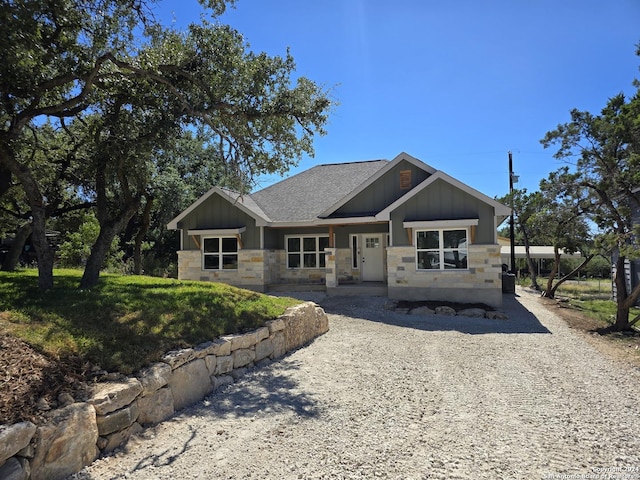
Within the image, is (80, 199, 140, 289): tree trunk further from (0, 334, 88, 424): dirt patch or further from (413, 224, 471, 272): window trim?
(413, 224, 471, 272): window trim

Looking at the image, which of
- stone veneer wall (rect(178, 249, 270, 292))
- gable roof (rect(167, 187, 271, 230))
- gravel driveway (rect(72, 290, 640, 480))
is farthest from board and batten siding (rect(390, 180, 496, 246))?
gravel driveway (rect(72, 290, 640, 480))

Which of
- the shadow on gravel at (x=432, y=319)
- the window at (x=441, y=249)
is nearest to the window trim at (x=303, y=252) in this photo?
the shadow on gravel at (x=432, y=319)

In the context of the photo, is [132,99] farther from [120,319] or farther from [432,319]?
[432,319]

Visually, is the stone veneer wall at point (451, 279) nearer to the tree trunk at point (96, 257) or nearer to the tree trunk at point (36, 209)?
the tree trunk at point (96, 257)

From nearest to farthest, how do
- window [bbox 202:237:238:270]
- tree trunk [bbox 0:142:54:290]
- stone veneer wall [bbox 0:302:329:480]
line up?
stone veneer wall [bbox 0:302:329:480]
tree trunk [bbox 0:142:54:290]
window [bbox 202:237:238:270]

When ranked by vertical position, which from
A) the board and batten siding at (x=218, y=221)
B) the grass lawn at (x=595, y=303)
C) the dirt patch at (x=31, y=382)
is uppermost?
the board and batten siding at (x=218, y=221)

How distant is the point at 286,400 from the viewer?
544cm

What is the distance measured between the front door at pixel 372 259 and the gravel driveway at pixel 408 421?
904 centimetres

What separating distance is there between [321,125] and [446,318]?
656 cm

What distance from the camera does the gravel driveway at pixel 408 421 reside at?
146 inches

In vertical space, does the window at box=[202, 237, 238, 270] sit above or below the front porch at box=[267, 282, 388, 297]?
above

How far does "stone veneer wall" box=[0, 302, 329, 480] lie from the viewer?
3201 millimetres

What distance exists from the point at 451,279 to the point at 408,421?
9828mm

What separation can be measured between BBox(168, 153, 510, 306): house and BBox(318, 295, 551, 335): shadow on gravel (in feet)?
3.32
